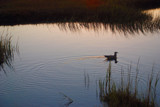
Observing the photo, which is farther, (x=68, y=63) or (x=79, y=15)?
(x=79, y=15)

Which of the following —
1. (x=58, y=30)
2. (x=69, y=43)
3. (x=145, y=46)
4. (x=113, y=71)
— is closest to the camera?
(x=113, y=71)

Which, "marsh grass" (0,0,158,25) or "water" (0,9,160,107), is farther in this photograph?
"marsh grass" (0,0,158,25)

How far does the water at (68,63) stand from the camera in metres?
5.33

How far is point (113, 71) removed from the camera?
22.2 ft

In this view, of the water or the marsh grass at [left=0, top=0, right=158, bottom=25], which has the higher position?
the marsh grass at [left=0, top=0, right=158, bottom=25]

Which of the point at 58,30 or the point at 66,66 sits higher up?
the point at 58,30

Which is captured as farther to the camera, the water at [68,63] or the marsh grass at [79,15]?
the marsh grass at [79,15]

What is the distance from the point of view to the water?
17.5ft

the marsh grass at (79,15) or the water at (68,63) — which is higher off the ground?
the marsh grass at (79,15)

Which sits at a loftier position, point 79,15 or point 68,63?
point 79,15

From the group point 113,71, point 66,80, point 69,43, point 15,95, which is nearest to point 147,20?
point 69,43

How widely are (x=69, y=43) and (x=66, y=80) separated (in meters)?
4.18

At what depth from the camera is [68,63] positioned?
7711 mm

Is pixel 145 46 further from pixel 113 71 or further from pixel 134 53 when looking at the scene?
pixel 113 71
